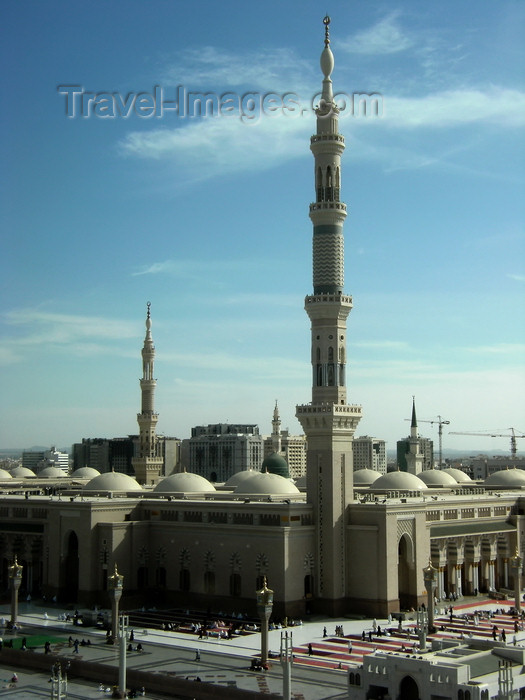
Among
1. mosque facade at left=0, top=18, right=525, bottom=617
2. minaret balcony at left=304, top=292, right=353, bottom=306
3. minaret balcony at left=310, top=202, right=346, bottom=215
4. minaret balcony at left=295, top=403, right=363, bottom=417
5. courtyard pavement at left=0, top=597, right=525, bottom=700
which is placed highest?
minaret balcony at left=310, top=202, right=346, bottom=215

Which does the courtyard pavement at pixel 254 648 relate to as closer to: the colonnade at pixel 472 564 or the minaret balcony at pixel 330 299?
the colonnade at pixel 472 564

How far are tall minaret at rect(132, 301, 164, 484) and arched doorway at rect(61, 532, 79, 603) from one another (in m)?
23.2

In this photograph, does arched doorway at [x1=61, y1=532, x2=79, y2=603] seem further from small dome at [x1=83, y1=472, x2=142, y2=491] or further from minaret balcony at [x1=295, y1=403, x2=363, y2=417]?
minaret balcony at [x1=295, y1=403, x2=363, y2=417]

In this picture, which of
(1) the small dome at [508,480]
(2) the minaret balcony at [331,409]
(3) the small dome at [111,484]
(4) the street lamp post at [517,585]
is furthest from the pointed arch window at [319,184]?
(1) the small dome at [508,480]

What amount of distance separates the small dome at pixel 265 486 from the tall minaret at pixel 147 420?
2208 centimetres

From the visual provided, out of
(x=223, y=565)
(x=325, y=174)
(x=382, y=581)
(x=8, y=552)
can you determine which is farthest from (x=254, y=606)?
(x=325, y=174)

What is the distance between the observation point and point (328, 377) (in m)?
49.8

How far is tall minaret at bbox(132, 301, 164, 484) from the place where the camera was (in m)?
75.6

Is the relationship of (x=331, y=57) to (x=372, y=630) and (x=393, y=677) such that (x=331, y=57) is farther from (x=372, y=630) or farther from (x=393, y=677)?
(x=393, y=677)

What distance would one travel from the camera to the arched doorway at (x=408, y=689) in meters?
28.8

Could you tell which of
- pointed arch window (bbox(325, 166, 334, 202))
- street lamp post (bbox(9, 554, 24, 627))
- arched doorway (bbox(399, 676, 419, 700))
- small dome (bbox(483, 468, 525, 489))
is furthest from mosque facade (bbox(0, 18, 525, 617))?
arched doorway (bbox(399, 676, 419, 700))

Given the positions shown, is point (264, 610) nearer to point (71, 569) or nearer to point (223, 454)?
point (71, 569)

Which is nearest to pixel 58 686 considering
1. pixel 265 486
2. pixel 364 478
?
pixel 265 486

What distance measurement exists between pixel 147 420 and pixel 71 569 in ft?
78.8
